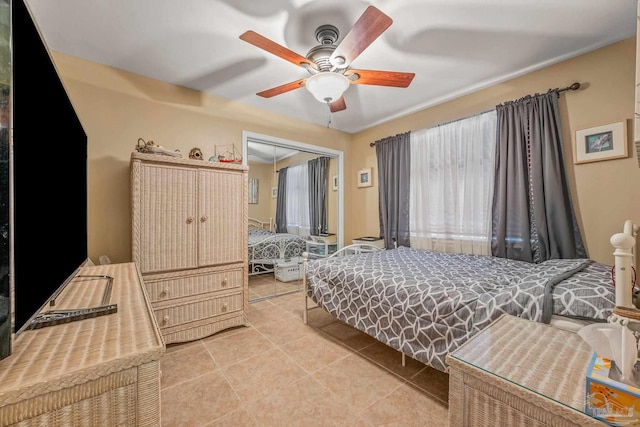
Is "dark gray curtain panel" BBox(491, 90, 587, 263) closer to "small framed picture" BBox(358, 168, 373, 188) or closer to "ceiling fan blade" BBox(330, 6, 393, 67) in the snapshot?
"small framed picture" BBox(358, 168, 373, 188)

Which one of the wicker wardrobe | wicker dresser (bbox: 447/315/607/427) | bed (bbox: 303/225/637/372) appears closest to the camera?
wicker dresser (bbox: 447/315/607/427)

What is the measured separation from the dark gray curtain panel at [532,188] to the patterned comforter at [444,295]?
253mm

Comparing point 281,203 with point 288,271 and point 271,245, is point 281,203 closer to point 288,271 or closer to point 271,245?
point 271,245

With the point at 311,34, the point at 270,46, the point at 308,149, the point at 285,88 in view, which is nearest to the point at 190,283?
the point at 285,88

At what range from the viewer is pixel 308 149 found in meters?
3.78

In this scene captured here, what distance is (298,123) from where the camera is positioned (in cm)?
364

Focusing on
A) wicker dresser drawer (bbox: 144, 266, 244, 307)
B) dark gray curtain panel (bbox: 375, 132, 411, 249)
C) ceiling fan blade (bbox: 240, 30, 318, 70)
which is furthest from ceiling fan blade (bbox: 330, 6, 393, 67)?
wicker dresser drawer (bbox: 144, 266, 244, 307)

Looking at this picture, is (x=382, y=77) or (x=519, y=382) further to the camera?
(x=382, y=77)

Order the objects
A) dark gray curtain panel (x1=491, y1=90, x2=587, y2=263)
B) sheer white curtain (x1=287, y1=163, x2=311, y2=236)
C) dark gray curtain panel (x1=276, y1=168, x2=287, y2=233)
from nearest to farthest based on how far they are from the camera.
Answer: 1. dark gray curtain panel (x1=491, y1=90, x2=587, y2=263)
2. dark gray curtain panel (x1=276, y1=168, x2=287, y2=233)
3. sheer white curtain (x1=287, y1=163, x2=311, y2=236)

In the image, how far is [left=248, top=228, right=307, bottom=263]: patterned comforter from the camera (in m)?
3.29

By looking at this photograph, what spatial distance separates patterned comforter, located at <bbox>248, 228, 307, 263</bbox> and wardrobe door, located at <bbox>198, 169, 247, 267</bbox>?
70 cm

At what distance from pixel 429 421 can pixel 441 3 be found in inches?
99.5

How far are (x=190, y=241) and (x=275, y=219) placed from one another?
1400 millimetres

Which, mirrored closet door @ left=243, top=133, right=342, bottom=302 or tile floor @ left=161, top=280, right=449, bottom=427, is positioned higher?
mirrored closet door @ left=243, top=133, right=342, bottom=302
